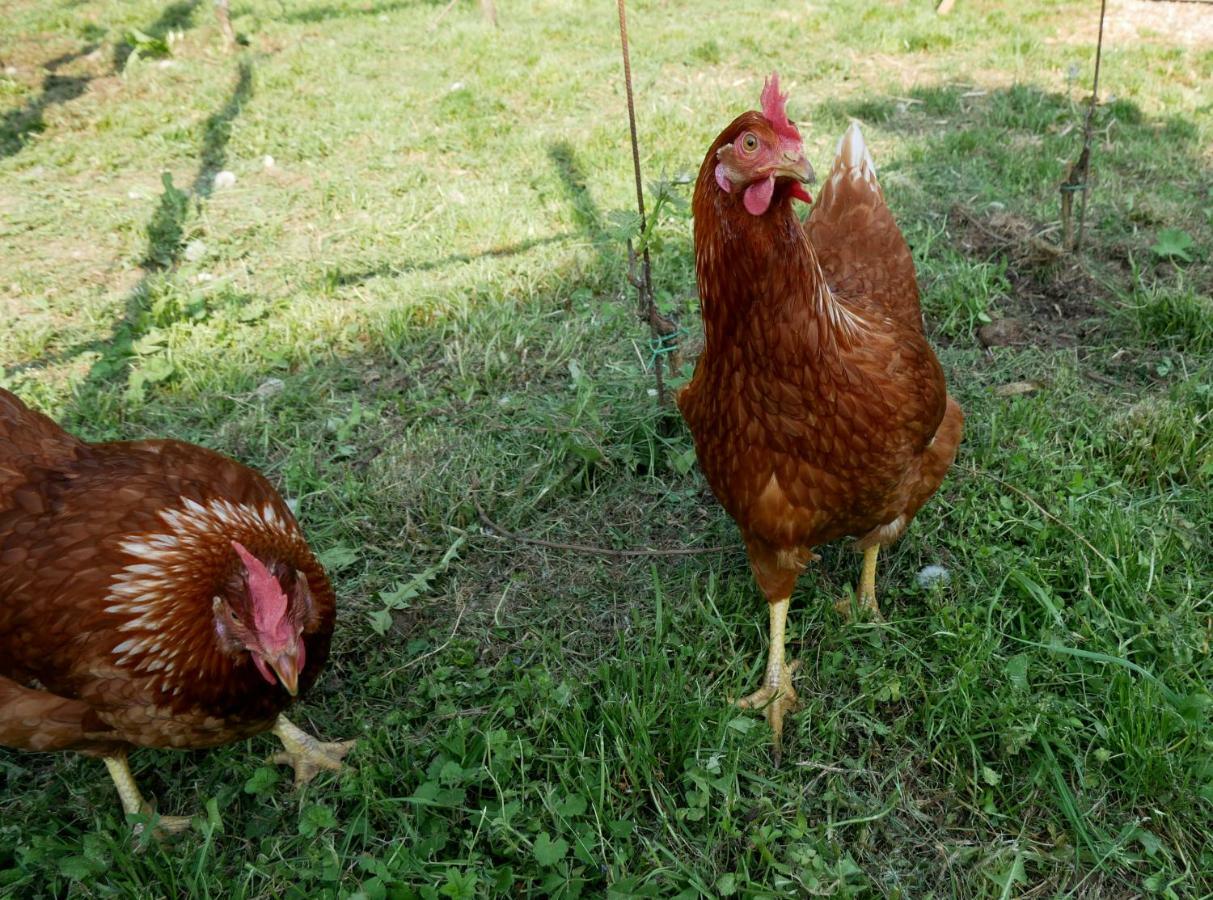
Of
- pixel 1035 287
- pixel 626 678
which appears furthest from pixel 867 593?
pixel 1035 287

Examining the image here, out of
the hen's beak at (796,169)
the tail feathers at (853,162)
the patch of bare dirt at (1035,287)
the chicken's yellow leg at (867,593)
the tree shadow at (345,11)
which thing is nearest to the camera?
the hen's beak at (796,169)

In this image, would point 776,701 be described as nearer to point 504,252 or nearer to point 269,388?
point 269,388

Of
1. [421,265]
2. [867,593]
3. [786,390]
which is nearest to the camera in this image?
[786,390]

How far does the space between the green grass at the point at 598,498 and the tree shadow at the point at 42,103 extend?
0.07 m

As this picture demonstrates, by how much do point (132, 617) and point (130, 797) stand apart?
22.5 inches

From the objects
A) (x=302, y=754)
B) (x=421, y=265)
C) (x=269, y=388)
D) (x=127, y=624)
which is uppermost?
(x=421, y=265)

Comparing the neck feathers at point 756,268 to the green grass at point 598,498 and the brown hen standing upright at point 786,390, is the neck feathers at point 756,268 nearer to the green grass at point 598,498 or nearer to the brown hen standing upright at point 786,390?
the brown hen standing upright at point 786,390

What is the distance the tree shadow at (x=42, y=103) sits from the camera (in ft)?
19.3

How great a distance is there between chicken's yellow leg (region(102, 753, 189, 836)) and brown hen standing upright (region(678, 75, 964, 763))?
1.59 meters

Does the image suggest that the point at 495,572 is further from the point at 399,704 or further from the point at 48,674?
the point at 48,674

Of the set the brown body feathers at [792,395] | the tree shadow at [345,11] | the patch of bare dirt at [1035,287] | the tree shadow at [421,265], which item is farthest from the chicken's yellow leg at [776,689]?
the tree shadow at [345,11]

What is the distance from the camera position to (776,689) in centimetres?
223

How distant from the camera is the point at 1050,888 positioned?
184cm

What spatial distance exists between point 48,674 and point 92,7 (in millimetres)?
10012
